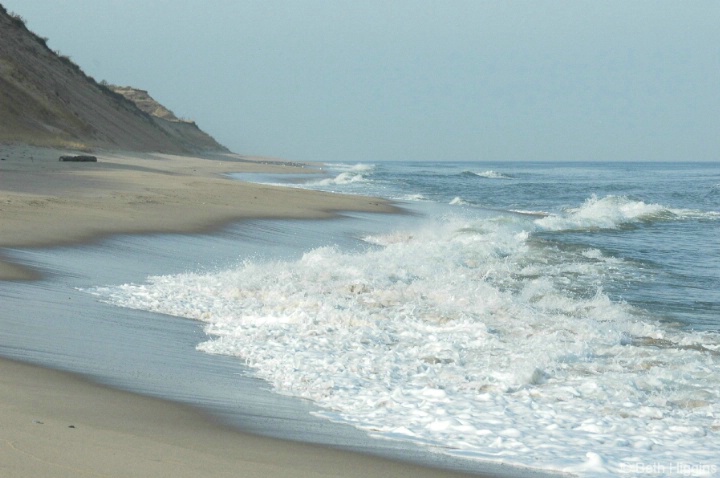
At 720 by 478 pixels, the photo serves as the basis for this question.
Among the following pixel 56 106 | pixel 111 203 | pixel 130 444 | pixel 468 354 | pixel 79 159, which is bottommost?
pixel 468 354

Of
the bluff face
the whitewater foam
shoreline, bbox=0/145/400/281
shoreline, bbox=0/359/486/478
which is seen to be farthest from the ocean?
the bluff face

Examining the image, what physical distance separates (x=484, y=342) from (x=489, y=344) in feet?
0.22

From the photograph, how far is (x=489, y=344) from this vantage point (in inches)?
324

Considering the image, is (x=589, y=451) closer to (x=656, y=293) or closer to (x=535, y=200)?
(x=656, y=293)

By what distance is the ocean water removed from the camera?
18.5 ft

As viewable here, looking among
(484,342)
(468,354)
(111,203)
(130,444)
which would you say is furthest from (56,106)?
(130,444)

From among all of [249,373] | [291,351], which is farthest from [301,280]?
[249,373]

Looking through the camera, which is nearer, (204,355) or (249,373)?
(249,373)

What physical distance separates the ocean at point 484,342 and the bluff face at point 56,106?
2609 centimetres

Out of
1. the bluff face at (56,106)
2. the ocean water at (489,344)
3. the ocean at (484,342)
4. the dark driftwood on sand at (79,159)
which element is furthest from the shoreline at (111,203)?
the bluff face at (56,106)

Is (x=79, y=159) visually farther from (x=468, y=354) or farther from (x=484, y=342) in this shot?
(x=468, y=354)

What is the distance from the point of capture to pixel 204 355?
7371 millimetres

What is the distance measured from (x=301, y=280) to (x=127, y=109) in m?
58.5

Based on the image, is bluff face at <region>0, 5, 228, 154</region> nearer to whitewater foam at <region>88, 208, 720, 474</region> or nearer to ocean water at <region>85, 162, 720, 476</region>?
ocean water at <region>85, 162, 720, 476</region>
